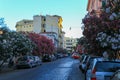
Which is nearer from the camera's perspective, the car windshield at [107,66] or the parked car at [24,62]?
the car windshield at [107,66]

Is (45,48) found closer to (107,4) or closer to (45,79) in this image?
(45,79)

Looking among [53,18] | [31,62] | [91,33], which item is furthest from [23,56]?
[53,18]

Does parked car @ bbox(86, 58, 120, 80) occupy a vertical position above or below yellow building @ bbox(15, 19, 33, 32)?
below

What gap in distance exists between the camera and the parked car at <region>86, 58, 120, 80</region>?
42.8 feet

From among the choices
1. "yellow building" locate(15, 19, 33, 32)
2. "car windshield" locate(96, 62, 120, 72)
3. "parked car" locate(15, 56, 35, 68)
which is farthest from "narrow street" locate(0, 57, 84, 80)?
"yellow building" locate(15, 19, 33, 32)

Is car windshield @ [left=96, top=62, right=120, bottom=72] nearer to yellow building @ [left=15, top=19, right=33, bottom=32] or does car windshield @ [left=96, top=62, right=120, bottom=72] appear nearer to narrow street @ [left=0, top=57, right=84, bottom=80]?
narrow street @ [left=0, top=57, right=84, bottom=80]

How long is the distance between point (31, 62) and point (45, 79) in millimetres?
20082

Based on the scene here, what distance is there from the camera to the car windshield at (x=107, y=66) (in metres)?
13.6

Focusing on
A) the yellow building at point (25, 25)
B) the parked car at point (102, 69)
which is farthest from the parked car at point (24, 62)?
the yellow building at point (25, 25)

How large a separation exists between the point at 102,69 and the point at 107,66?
35 cm

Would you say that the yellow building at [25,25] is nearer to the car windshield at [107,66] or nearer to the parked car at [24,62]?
the parked car at [24,62]

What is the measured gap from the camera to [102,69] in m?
13.6

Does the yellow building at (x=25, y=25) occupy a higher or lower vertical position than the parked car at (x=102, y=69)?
higher

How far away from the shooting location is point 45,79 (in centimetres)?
2472
